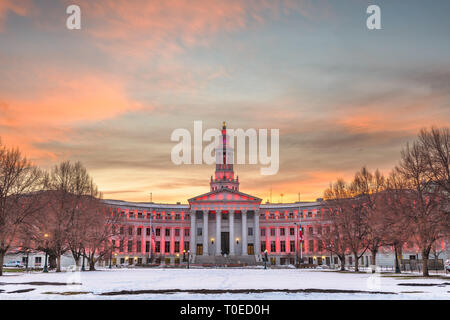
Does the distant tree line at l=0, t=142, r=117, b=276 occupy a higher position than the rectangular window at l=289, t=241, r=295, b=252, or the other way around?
the distant tree line at l=0, t=142, r=117, b=276

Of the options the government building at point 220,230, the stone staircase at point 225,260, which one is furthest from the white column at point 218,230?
the stone staircase at point 225,260

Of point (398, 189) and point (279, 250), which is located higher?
point (398, 189)

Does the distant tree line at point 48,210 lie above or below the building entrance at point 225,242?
above

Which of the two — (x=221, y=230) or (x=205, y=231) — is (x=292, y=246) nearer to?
(x=221, y=230)

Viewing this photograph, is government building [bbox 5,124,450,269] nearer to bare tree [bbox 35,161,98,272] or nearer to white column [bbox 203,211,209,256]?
white column [bbox 203,211,209,256]

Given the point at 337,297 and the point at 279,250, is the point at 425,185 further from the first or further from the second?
the point at 279,250

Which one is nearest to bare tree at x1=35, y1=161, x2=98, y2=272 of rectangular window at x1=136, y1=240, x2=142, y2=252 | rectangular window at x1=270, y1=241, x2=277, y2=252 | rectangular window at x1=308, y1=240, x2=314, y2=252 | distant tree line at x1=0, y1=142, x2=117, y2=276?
distant tree line at x1=0, y1=142, x2=117, y2=276

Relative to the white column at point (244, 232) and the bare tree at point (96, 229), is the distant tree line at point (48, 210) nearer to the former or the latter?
the bare tree at point (96, 229)

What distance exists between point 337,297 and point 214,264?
295 feet

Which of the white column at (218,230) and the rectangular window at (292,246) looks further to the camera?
the rectangular window at (292,246)

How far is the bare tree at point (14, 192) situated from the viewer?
50.5 m

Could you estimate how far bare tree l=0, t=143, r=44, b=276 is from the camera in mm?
50500
